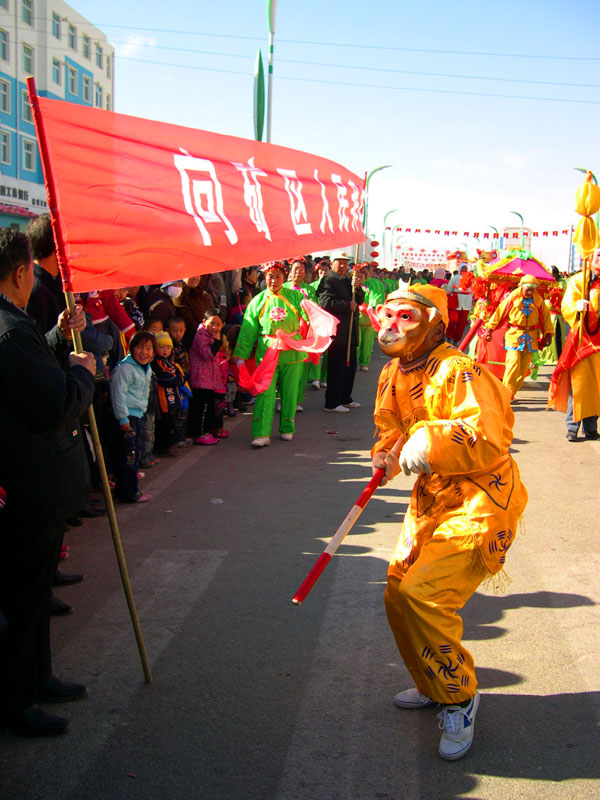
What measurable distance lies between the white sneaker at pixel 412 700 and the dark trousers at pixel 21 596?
153cm

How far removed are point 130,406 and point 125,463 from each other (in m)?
0.49

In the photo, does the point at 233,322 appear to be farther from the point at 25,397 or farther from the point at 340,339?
the point at 25,397

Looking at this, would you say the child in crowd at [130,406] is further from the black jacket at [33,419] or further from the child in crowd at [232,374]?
the black jacket at [33,419]

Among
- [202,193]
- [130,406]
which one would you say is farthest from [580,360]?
[202,193]

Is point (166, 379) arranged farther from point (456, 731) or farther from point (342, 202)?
point (456, 731)

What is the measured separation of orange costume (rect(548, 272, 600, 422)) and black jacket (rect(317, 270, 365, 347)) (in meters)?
3.17

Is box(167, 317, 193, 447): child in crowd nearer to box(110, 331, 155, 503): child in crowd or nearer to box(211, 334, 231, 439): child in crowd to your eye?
box(211, 334, 231, 439): child in crowd

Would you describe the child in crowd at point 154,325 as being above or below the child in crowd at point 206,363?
above

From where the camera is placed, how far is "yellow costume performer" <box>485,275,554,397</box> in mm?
11094

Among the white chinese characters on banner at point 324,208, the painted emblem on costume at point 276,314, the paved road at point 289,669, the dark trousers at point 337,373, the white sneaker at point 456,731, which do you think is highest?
the white chinese characters on banner at point 324,208

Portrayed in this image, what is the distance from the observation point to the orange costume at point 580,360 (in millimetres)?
9391

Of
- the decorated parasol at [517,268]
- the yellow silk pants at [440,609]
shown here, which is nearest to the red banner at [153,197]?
the yellow silk pants at [440,609]

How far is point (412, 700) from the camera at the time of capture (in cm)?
355

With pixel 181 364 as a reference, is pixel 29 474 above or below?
above
